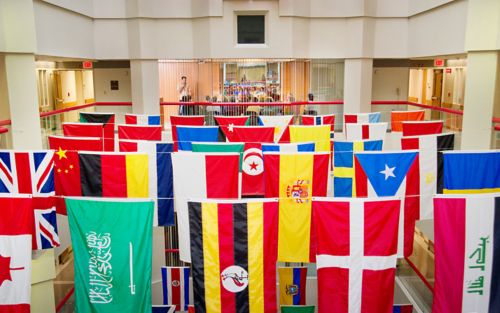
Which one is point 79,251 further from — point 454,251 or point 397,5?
point 397,5

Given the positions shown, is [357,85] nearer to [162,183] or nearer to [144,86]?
[144,86]

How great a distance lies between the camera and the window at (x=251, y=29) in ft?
53.8

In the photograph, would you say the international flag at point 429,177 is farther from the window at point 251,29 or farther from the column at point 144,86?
the column at point 144,86

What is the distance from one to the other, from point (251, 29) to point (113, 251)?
12.6 metres

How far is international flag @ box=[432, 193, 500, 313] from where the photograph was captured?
17.3ft

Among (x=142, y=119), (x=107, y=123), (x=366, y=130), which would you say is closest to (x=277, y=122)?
(x=366, y=130)

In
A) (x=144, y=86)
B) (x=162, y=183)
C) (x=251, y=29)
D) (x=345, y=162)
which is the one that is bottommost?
(x=162, y=183)

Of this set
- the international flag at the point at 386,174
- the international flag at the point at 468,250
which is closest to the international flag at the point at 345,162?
the international flag at the point at 386,174

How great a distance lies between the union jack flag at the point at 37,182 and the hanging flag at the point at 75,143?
1607 mm

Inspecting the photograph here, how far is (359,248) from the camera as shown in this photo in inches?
A: 217

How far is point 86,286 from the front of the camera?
5.44 m

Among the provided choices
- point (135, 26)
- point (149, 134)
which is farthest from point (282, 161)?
point (135, 26)

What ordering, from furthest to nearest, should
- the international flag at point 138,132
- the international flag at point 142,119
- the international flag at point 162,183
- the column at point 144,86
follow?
the column at point 144,86 < the international flag at point 142,119 < the international flag at point 138,132 < the international flag at point 162,183

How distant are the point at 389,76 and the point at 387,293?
13.7m
